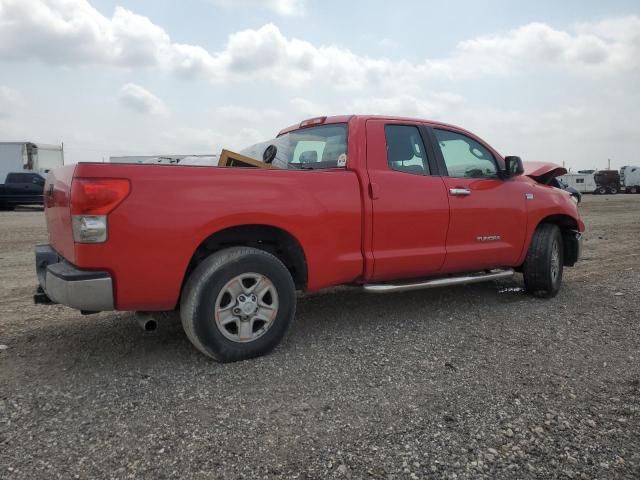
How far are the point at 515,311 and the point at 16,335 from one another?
431 cm

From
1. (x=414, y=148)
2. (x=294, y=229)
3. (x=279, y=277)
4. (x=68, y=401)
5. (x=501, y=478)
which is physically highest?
(x=414, y=148)

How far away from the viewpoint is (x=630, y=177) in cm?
3912

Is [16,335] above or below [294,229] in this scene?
below

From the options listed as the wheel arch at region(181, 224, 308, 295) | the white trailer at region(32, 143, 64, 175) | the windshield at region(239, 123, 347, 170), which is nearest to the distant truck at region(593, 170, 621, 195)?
the white trailer at region(32, 143, 64, 175)

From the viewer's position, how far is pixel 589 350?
3875 mm

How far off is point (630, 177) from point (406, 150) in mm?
41251

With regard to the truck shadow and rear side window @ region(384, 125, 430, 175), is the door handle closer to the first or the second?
rear side window @ region(384, 125, 430, 175)

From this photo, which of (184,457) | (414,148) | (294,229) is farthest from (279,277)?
(414,148)

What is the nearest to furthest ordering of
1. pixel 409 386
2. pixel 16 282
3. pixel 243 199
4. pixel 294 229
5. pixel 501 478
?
pixel 501 478
pixel 409 386
pixel 243 199
pixel 294 229
pixel 16 282

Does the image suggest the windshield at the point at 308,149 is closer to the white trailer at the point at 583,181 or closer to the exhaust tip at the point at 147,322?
the exhaust tip at the point at 147,322

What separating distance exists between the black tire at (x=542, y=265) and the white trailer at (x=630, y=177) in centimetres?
3935

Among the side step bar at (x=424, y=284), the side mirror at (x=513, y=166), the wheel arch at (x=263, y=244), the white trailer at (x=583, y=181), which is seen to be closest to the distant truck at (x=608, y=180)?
the white trailer at (x=583, y=181)

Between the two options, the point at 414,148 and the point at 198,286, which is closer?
the point at 198,286

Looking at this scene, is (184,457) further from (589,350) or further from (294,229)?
(589,350)
